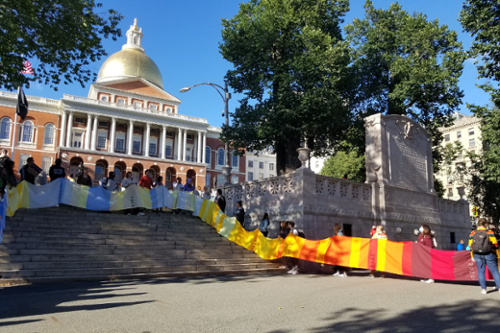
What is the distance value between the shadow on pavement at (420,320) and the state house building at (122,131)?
4951 centimetres

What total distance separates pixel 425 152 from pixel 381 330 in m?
17.6

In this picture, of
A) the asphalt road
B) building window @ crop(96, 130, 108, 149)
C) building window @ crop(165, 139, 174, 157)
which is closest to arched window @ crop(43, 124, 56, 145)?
building window @ crop(96, 130, 108, 149)

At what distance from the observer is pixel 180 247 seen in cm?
1328

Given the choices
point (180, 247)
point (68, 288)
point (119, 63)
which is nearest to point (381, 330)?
point (68, 288)

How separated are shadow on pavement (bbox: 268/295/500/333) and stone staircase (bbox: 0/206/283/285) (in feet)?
21.4

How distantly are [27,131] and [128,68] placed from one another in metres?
21.7

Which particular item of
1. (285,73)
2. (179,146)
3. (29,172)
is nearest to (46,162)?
(179,146)

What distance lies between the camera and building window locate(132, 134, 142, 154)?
68.4 metres

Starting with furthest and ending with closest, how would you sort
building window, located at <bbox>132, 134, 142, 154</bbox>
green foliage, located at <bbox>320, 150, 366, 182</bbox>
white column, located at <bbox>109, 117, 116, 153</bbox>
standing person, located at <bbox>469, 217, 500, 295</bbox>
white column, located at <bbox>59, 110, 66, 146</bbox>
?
building window, located at <bbox>132, 134, 142, 154</bbox>
white column, located at <bbox>109, 117, 116, 153</bbox>
white column, located at <bbox>59, 110, 66, 146</bbox>
green foliage, located at <bbox>320, 150, 366, 182</bbox>
standing person, located at <bbox>469, 217, 500, 295</bbox>

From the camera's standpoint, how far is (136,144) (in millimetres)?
68688

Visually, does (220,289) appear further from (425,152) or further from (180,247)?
(425,152)

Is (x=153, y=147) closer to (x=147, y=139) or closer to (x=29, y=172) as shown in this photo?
(x=147, y=139)

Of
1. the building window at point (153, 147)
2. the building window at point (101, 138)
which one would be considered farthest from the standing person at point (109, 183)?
the building window at point (153, 147)

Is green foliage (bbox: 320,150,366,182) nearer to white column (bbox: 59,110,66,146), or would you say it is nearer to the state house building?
the state house building
